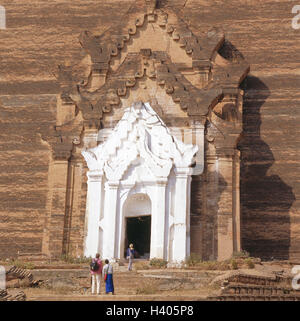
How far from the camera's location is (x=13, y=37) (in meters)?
40.7

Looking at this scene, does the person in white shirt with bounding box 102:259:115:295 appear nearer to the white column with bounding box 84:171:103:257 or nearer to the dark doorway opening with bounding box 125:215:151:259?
the white column with bounding box 84:171:103:257

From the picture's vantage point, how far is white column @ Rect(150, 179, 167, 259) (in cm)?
2938

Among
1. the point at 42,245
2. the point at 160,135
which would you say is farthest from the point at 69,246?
the point at 160,135

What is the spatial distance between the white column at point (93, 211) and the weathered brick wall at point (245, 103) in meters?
5.02

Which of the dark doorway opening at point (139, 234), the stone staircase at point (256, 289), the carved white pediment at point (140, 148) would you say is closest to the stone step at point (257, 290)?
the stone staircase at point (256, 289)

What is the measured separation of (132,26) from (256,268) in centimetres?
1162

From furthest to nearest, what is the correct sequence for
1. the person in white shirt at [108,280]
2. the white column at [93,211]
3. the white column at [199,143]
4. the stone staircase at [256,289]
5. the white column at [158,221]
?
the white column at [199,143] → the white column at [93,211] → the white column at [158,221] → the person in white shirt at [108,280] → the stone staircase at [256,289]

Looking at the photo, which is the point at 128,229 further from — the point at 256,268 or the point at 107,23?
the point at 107,23

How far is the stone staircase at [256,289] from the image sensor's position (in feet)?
72.4

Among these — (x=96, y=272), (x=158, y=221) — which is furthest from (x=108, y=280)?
(x=158, y=221)

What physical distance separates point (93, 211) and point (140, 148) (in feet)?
8.97

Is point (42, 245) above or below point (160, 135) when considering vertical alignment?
below

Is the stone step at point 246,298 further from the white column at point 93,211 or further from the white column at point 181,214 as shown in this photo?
the white column at point 93,211
